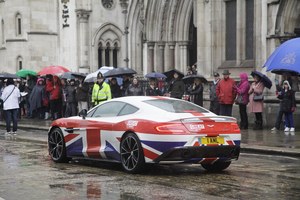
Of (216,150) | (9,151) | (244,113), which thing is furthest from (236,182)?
(244,113)

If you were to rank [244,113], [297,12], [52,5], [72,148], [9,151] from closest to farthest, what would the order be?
[72,148] < [9,151] < [244,113] < [297,12] < [52,5]

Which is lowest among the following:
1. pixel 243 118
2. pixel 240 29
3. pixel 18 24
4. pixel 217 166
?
pixel 217 166

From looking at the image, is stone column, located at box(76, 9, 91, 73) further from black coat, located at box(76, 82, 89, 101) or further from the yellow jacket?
the yellow jacket

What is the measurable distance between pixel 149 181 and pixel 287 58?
718 cm

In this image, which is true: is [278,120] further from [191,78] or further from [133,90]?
[133,90]

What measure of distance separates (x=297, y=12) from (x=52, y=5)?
101 ft

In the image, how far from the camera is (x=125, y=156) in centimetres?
1078

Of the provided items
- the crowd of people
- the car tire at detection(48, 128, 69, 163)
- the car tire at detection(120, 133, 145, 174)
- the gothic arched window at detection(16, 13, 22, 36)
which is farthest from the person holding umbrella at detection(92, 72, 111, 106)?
the gothic arched window at detection(16, 13, 22, 36)

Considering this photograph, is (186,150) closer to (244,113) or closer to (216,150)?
(216,150)

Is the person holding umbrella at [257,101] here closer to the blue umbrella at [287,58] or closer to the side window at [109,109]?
the blue umbrella at [287,58]

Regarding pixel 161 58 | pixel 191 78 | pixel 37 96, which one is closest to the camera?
pixel 191 78

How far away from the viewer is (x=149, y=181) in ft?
32.2

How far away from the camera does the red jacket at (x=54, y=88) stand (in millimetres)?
25234

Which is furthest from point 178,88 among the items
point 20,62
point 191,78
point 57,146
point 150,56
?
point 20,62
